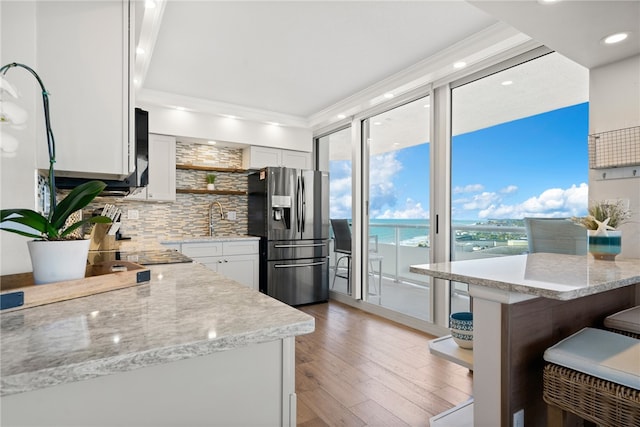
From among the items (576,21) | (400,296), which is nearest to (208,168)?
(400,296)

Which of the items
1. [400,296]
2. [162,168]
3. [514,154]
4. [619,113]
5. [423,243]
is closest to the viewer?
[619,113]

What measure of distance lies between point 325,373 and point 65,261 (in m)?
2.02

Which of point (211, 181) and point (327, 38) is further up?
point (327, 38)

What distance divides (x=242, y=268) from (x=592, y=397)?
3.64 meters

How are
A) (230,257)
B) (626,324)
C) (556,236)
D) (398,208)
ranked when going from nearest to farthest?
(626,324) < (556,236) < (398,208) < (230,257)

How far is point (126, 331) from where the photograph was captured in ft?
2.15

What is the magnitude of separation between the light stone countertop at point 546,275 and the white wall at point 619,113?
0.26 m

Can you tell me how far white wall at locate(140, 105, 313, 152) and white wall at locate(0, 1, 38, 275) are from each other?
285 centimetres

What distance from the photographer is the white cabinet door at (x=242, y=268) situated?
412cm

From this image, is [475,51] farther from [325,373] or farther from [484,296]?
[325,373]

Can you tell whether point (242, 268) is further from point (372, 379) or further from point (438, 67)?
point (438, 67)

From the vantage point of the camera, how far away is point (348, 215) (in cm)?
457

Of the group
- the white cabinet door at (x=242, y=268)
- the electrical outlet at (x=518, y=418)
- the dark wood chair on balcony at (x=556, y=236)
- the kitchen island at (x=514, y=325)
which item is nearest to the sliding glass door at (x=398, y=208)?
the dark wood chair on balcony at (x=556, y=236)

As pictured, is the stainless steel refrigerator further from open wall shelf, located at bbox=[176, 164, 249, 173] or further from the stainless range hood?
the stainless range hood
